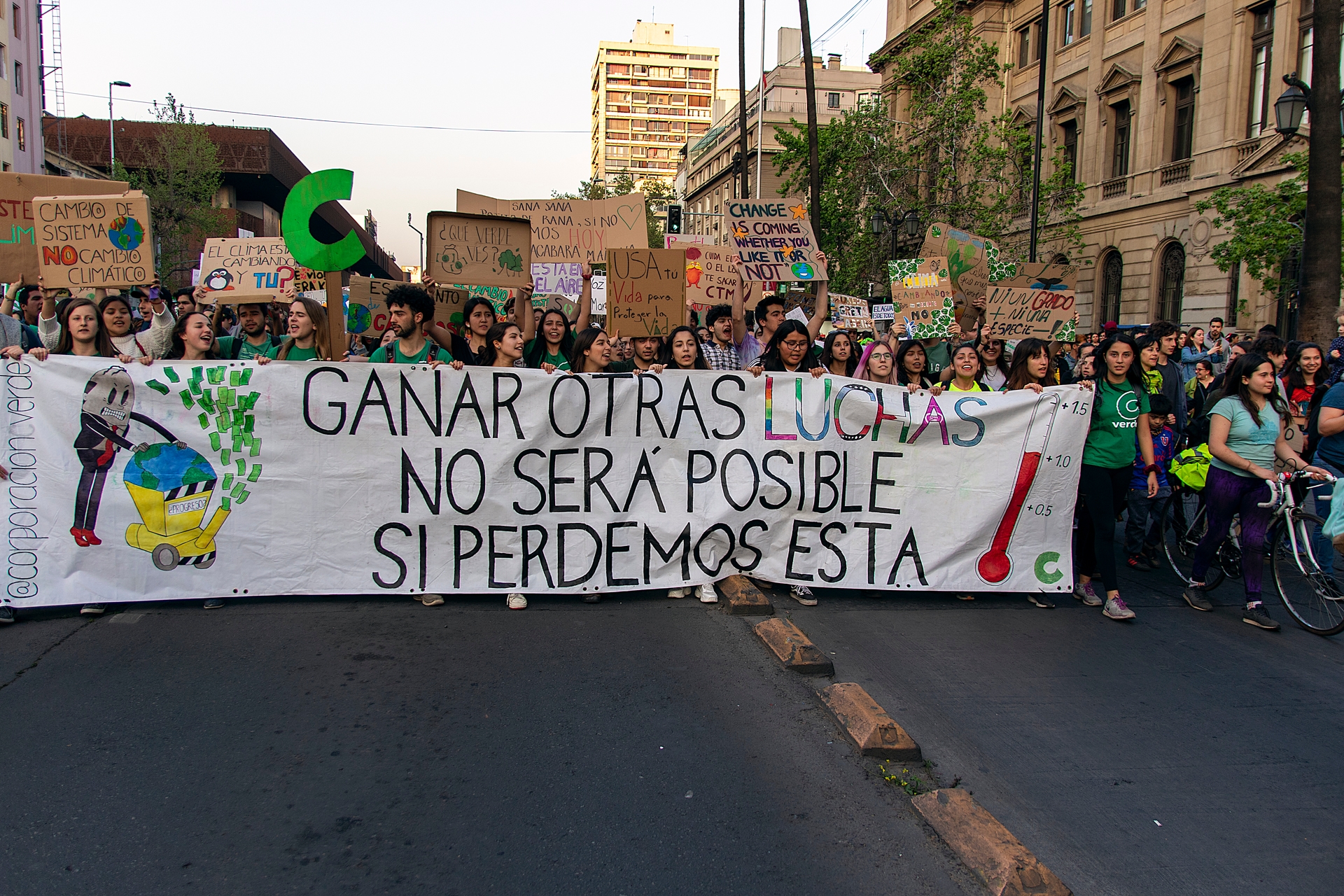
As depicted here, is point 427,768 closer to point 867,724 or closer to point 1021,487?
point 867,724

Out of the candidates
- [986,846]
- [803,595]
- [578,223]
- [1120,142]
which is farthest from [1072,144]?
[986,846]

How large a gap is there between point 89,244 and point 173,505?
2.44 meters

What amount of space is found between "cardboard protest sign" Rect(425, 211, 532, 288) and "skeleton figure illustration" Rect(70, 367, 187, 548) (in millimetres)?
2517

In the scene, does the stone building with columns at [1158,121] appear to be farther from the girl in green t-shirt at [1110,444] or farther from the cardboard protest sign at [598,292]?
the girl in green t-shirt at [1110,444]

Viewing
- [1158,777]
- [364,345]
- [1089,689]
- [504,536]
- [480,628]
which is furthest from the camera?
[364,345]

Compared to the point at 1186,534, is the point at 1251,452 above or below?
above

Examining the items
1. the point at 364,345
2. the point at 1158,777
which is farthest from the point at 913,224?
the point at 1158,777

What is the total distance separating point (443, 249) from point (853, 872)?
18.8 ft

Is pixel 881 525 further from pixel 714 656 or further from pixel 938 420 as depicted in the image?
pixel 714 656

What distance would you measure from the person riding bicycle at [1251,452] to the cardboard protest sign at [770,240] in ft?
12.7

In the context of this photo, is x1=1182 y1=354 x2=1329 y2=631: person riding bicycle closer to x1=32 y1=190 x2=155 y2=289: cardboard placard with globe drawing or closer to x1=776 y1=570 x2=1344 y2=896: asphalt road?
x1=776 y1=570 x2=1344 y2=896: asphalt road

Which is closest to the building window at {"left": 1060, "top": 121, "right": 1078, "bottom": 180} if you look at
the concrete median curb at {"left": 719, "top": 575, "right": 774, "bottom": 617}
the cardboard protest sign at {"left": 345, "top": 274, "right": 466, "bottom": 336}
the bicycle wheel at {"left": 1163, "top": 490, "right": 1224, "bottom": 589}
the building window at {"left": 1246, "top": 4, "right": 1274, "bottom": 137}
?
the building window at {"left": 1246, "top": 4, "right": 1274, "bottom": 137}

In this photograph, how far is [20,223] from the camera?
6.66m

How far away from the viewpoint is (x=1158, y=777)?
143 inches
